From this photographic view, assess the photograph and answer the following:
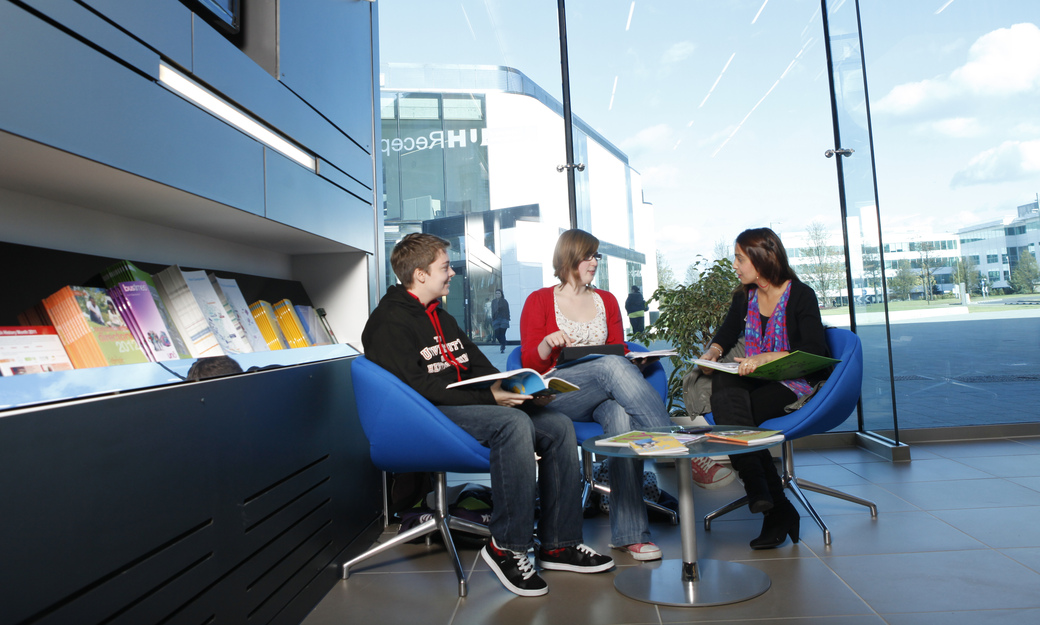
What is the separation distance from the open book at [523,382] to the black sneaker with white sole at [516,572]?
50 cm

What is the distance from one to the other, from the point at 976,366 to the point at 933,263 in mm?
680

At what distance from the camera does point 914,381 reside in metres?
4.05

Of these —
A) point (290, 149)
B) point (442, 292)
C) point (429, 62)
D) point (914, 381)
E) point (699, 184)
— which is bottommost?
point (914, 381)

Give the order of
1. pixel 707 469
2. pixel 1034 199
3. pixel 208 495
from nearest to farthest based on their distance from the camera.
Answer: pixel 208 495
pixel 707 469
pixel 1034 199

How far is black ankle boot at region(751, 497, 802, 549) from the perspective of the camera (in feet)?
7.77

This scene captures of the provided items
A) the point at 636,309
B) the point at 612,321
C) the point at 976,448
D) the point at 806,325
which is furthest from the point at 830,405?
the point at 976,448

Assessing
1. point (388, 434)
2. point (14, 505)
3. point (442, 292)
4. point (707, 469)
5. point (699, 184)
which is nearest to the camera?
point (14, 505)

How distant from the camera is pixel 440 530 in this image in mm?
2377

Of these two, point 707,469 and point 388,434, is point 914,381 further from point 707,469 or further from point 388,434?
point 388,434

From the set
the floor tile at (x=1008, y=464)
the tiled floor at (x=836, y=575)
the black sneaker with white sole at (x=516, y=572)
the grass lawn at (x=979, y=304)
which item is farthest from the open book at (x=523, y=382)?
the grass lawn at (x=979, y=304)

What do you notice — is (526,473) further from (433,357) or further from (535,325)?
(535,325)

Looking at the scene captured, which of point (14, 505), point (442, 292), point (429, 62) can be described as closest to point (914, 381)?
point (442, 292)

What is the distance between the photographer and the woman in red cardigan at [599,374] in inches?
92.7

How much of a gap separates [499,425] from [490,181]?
2.30 meters
